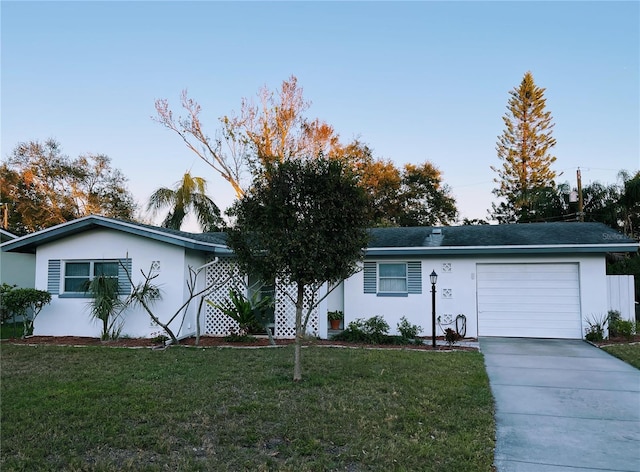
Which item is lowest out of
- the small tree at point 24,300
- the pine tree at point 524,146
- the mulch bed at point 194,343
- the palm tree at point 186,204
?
the mulch bed at point 194,343

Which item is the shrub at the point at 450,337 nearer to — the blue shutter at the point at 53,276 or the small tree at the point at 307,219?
the small tree at the point at 307,219

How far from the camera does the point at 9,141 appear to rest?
90.2ft

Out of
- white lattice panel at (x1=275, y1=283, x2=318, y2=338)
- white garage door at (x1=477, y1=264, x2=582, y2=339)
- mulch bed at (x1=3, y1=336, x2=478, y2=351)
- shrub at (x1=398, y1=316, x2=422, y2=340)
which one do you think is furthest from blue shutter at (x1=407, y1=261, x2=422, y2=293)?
white lattice panel at (x1=275, y1=283, x2=318, y2=338)

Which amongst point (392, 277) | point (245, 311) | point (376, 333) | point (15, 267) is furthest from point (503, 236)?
point (15, 267)

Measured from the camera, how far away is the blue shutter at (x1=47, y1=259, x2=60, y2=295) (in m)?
12.2

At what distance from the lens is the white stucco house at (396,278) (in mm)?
11570

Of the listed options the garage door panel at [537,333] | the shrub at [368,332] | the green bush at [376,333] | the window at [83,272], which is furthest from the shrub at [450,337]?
the window at [83,272]

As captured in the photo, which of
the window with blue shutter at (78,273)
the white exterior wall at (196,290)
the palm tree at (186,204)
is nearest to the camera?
the white exterior wall at (196,290)

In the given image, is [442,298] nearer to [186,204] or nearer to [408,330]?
[408,330]

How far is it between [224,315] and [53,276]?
460 centimetres

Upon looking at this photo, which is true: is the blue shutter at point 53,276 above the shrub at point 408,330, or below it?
above

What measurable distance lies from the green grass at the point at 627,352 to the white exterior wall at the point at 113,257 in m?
9.57

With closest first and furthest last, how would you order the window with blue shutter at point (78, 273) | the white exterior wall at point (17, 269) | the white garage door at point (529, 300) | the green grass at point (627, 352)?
the green grass at point (627, 352)
the white garage door at point (529, 300)
the window with blue shutter at point (78, 273)
the white exterior wall at point (17, 269)

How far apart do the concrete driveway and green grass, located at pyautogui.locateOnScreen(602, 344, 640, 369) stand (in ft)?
0.52
